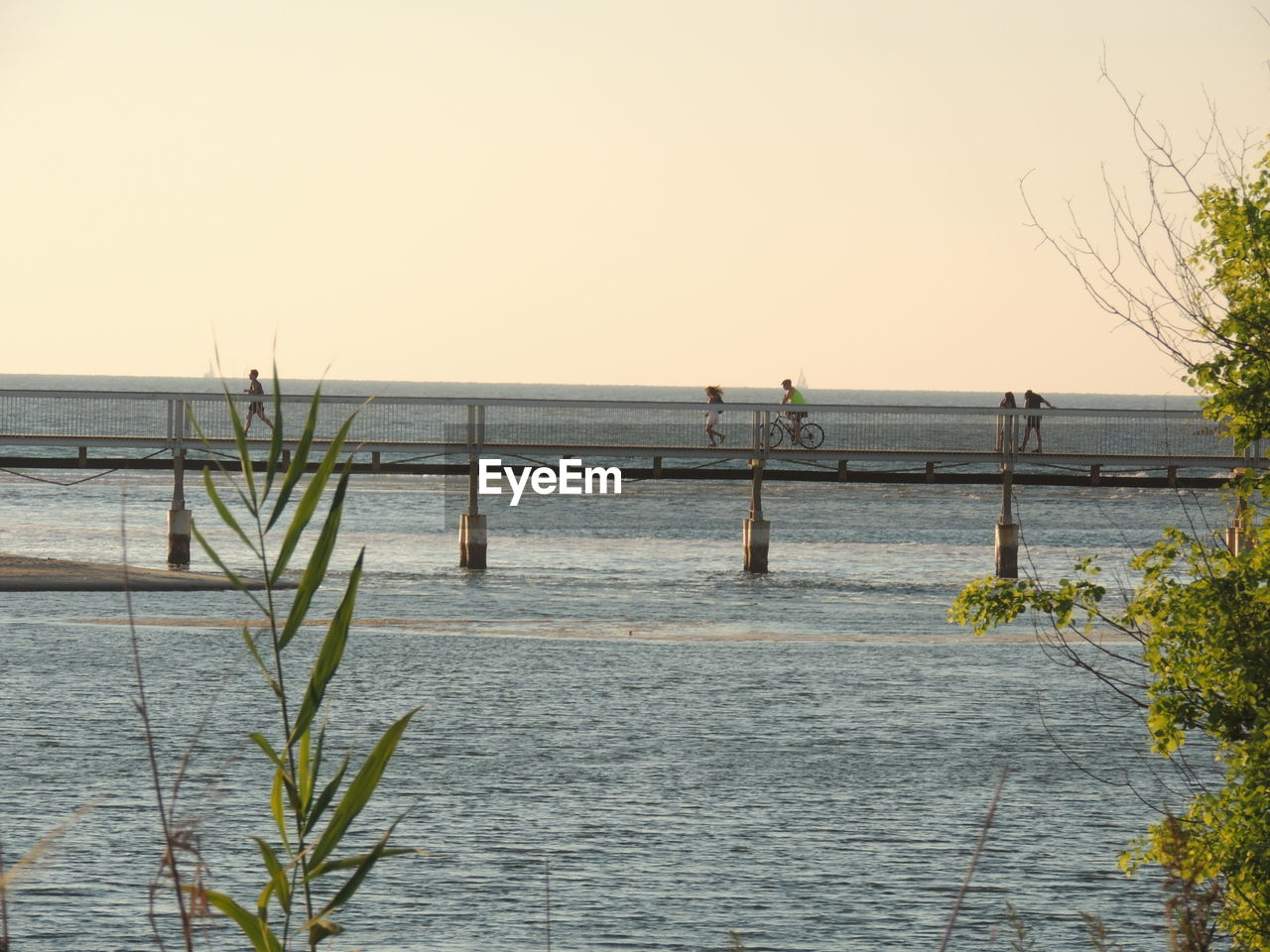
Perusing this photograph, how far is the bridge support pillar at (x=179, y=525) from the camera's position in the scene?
3375cm

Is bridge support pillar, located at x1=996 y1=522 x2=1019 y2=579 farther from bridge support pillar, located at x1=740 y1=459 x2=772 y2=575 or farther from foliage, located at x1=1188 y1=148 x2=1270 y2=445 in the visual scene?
foliage, located at x1=1188 y1=148 x2=1270 y2=445

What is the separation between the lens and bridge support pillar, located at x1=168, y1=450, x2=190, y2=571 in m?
33.8

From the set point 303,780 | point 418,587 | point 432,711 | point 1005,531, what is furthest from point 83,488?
point 303,780

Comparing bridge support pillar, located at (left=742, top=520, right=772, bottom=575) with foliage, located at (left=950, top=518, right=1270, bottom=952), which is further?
bridge support pillar, located at (left=742, top=520, right=772, bottom=575)

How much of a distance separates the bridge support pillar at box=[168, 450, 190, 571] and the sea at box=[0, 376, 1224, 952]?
74.0 inches

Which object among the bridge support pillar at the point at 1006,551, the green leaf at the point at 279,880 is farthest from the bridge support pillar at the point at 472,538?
the green leaf at the point at 279,880

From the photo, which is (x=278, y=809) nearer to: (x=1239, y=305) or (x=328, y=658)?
(x=328, y=658)

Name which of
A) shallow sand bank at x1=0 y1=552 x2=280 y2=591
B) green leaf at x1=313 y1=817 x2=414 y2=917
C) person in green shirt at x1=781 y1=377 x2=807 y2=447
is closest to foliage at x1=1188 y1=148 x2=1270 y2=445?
green leaf at x1=313 y1=817 x2=414 y2=917

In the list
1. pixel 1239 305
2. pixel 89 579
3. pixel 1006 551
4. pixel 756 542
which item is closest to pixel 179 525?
pixel 89 579

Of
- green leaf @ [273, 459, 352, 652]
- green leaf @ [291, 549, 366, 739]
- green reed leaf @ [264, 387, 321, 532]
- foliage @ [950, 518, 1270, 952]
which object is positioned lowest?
foliage @ [950, 518, 1270, 952]

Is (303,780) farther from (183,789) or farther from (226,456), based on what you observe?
(226,456)

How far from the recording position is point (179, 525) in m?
34.4

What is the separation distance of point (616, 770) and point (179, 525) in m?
19.7

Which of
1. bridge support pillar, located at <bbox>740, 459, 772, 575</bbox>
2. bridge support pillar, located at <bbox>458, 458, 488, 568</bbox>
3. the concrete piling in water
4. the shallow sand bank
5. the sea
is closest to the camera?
the sea
